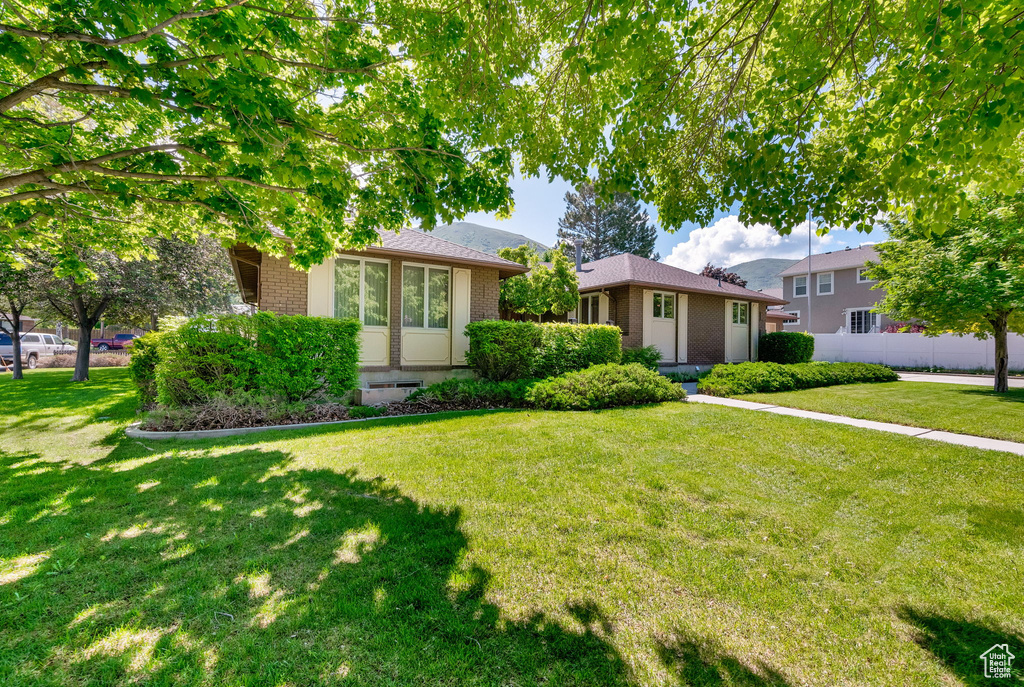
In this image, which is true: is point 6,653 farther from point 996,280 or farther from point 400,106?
point 996,280

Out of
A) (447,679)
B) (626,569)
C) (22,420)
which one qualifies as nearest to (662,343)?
(626,569)

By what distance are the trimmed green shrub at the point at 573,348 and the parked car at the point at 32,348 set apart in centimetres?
2578

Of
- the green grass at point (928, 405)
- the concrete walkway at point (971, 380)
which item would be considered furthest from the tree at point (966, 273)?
the concrete walkway at point (971, 380)

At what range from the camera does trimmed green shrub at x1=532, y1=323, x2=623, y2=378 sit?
424 inches

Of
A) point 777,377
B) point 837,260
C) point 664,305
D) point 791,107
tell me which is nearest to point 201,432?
point 791,107

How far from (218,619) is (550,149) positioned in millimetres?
4925

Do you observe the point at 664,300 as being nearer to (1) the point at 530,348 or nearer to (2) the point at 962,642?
(1) the point at 530,348

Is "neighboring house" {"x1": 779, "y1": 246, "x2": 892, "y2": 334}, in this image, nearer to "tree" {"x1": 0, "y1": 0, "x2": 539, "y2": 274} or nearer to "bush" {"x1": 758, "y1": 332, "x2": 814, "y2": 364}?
"bush" {"x1": 758, "y1": 332, "x2": 814, "y2": 364}

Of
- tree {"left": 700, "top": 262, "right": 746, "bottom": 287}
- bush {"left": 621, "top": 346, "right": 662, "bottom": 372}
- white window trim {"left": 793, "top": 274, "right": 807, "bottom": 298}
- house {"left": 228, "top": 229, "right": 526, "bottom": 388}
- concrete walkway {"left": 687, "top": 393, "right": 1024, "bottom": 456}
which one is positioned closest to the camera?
concrete walkway {"left": 687, "top": 393, "right": 1024, "bottom": 456}

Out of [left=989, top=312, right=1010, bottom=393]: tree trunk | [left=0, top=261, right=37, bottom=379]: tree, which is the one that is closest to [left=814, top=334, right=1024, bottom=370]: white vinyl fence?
[left=989, top=312, right=1010, bottom=393]: tree trunk

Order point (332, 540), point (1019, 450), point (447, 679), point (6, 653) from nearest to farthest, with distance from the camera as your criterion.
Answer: point (447, 679)
point (6, 653)
point (332, 540)
point (1019, 450)

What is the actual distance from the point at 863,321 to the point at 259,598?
121 ft

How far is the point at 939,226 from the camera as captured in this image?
11.7 ft

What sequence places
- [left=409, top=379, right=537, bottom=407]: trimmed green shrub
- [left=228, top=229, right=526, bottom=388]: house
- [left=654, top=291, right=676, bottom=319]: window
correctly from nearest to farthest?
[left=409, top=379, right=537, bottom=407]: trimmed green shrub, [left=228, top=229, right=526, bottom=388]: house, [left=654, top=291, right=676, bottom=319]: window
